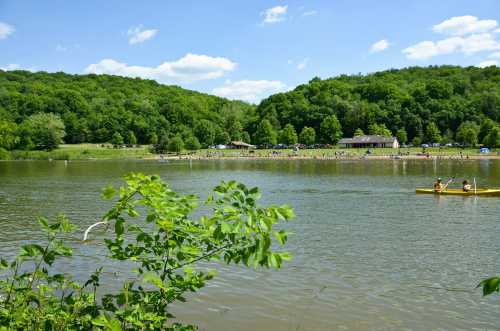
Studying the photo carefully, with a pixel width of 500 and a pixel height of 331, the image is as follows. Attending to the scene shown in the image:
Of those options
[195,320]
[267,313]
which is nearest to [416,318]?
[267,313]

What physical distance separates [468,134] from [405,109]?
35.3 metres

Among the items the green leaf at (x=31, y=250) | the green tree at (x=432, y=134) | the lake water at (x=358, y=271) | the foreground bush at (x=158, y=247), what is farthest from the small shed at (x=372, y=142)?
the green leaf at (x=31, y=250)

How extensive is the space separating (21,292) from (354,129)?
172887mm

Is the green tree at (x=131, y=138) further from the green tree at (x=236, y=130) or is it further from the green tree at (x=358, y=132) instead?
the green tree at (x=358, y=132)

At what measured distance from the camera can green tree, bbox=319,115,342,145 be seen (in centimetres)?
16338

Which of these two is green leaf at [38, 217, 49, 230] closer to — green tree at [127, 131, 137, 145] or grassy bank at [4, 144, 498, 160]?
grassy bank at [4, 144, 498, 160]

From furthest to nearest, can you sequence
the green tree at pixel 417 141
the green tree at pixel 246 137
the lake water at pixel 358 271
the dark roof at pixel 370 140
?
the green tree at pixel 246 137
the green tree at pixel 417 141
the dark roof at pixel 370 140
the lake water at pixel 358 271

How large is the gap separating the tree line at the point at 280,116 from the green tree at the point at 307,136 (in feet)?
1.18

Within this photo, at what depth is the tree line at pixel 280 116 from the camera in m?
158

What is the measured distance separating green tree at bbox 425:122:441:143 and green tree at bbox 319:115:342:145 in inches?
1154

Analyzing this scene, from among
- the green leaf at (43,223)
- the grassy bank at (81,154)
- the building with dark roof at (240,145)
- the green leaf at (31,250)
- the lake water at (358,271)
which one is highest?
the building with dark roof at (240,145)

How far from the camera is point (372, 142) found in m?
148

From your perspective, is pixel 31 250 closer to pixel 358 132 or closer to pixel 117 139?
pixel 358 132

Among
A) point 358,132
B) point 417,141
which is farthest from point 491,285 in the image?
point 417,141
